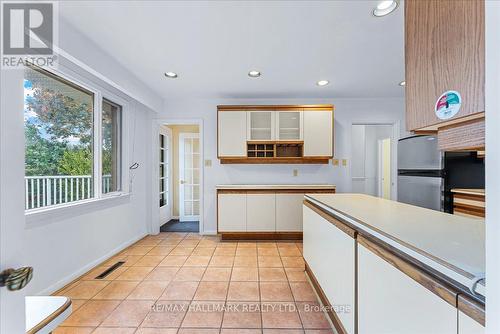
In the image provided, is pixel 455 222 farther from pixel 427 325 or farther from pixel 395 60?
pixel 395 60

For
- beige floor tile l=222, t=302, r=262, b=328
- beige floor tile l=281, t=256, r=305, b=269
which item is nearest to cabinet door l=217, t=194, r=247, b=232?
beige floor tile l=281, t=256, r=305, b=269

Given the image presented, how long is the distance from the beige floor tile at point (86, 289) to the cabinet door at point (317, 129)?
10.3ft

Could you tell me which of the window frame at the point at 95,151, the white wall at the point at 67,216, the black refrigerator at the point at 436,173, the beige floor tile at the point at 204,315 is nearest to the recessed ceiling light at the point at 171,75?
the white wall at the point at 67,216

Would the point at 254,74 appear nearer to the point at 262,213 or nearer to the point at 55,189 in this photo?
the point at 262,213

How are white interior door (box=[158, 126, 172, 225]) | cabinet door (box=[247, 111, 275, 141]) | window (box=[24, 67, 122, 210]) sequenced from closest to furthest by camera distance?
1. window (box=[24, 67, 122, 210])
2. cabinet door (box=[247, 111, 275, 141])
3. white interior door (box=[158, 126, 172, 225])

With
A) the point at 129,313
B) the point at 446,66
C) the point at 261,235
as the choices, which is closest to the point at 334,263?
the point at 446,66

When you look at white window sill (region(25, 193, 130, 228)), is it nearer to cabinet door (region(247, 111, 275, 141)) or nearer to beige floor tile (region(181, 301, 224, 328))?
beige floor tile (region(181, 301, 224, 328))

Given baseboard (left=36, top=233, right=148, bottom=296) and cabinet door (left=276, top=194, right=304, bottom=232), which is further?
cabinet door (left=276, top=194, right=304, bottom=232)

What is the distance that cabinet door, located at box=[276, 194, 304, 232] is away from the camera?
3.73 metres

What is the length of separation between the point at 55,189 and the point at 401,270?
293cm

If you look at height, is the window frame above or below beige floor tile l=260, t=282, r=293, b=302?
above

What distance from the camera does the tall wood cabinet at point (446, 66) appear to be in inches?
19.2

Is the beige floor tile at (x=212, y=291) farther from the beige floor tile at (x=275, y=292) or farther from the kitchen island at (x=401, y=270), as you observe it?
the kitchen island at (x=401, y=270)

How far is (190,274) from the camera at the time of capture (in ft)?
8.54
